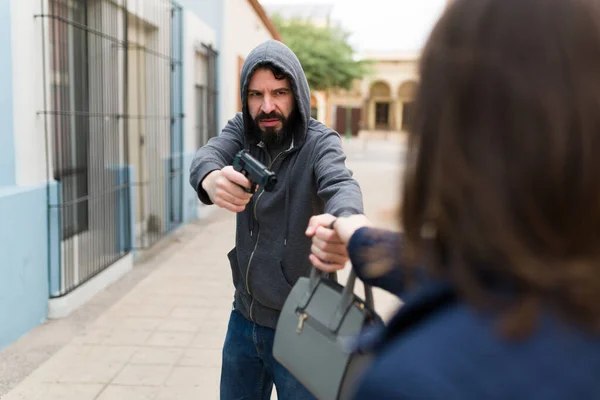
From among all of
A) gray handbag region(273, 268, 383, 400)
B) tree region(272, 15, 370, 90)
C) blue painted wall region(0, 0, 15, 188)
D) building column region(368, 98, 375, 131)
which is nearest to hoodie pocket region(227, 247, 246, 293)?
gray handbag region(273, 268, 383, 400)

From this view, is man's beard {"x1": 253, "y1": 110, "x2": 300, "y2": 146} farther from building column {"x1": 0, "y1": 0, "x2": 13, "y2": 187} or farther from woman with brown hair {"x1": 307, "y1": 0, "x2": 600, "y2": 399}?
building column {"x1": 0, "y1": 0, "x2": 13, "y2": 187}

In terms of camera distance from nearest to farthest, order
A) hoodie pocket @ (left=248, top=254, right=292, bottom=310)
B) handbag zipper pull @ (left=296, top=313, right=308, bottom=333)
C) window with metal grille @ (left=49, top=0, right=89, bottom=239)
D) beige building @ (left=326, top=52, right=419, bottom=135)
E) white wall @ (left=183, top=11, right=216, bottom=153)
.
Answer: handbag zipper pull @ (left=296, top=313, right=308, bottom=333), hoodie pocket @ (left=248, top=254, right=292, bottom=310), window with metal grille @ (left=49, top=0, right=89, bottom=239), white wall @ (left=183, top=11, right=216, bottom=153), beige building @ (left=326, top=52, right=419, bottom=135)

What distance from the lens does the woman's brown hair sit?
83 cm

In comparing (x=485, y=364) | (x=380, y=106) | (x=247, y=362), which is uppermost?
(x=380, y=106)

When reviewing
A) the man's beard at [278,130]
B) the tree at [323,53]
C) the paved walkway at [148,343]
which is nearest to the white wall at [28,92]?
the paved walkway at [148,343]

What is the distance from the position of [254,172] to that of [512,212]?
1177mm

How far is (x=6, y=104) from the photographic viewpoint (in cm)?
445

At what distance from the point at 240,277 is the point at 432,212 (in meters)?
1.60

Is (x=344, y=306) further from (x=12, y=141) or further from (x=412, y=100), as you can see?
(x=12, y=141)

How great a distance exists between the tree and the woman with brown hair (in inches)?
1118

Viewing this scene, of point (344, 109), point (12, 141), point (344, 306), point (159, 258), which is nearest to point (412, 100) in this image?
point (344, 306)

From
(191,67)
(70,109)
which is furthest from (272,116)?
(191,67)

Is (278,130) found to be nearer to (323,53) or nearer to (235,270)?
(235,270)

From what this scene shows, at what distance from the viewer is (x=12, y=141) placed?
179 inches
